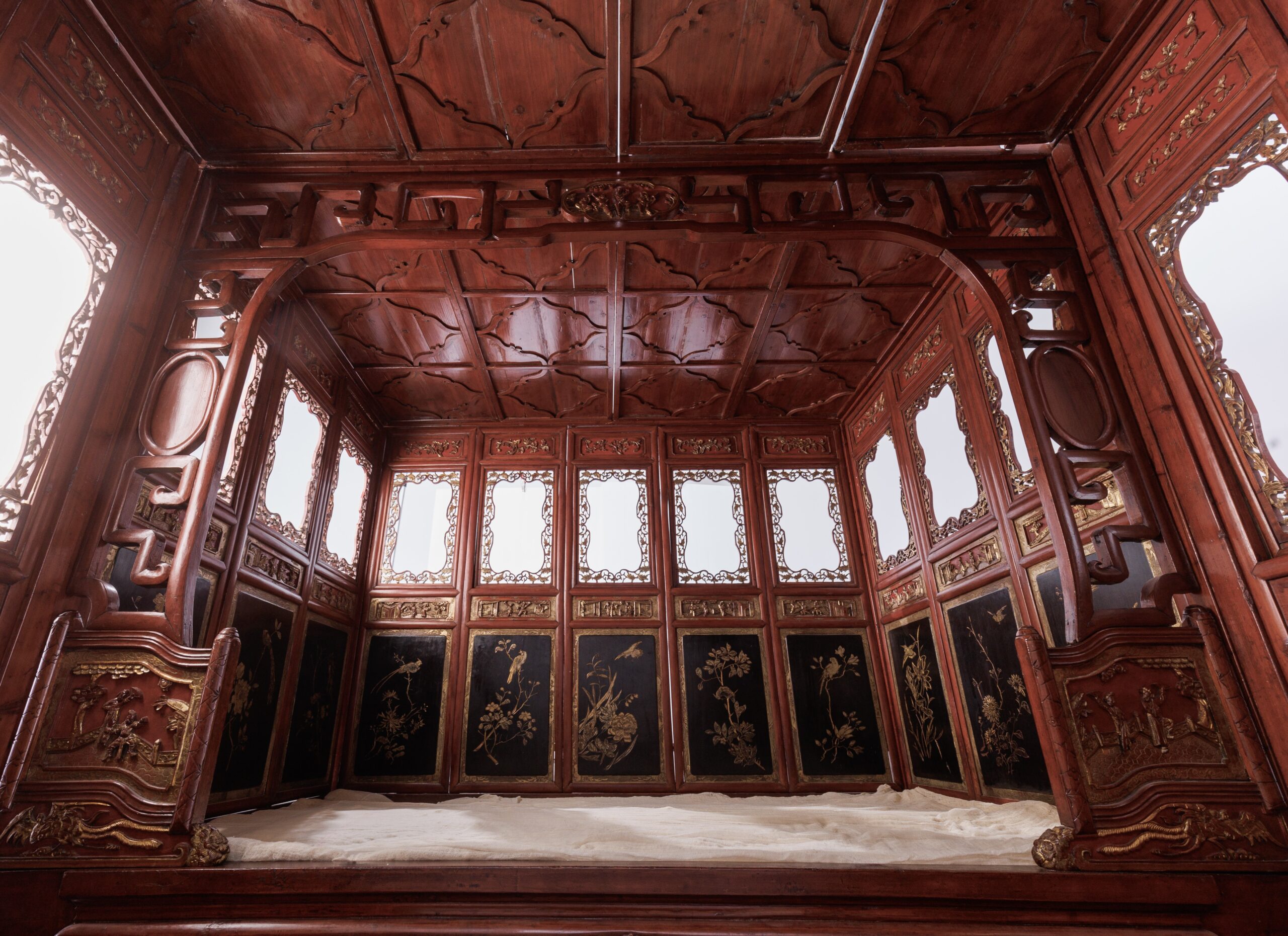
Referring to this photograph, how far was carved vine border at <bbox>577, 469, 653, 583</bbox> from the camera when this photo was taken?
5391mm

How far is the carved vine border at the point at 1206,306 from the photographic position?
7.22 feet

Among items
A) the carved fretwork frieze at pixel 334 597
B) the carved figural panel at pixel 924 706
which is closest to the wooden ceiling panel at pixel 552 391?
the carved fretwork frieze at pixel 334 597

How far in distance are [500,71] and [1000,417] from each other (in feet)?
10.4

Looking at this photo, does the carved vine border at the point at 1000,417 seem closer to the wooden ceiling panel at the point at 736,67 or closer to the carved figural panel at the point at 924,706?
the carved figural panel at the point at 924,706

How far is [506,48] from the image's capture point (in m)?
2.91

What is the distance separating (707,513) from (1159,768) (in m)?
3.68

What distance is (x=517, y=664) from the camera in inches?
201

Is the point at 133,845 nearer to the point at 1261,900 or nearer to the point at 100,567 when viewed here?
the point at 100,567

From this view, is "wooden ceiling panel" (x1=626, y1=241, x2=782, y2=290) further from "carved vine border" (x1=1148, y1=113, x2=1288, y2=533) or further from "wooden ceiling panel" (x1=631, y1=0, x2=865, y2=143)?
"carved vine border" (x1=1148, y1=113, x2=1288, y2=533)

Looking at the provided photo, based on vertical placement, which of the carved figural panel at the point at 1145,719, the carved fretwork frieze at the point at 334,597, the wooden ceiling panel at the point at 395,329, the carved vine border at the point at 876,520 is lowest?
the carved figural panel at the point at 1145,719

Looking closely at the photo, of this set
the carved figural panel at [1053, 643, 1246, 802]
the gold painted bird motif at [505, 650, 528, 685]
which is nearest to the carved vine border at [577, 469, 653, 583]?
the gold painted bird motif at [505, 650, 528, 685]

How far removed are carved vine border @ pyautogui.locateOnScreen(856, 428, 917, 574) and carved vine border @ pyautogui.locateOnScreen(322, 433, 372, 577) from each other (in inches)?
163

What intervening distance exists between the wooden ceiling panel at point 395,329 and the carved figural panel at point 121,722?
2.68 m

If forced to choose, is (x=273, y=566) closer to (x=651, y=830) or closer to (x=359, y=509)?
(x=359, y=509)
